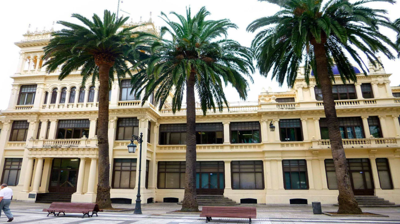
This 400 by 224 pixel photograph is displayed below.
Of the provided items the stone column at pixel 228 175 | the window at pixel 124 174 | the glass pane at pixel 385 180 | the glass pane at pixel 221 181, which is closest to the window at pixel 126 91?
the window at pixel 124 174

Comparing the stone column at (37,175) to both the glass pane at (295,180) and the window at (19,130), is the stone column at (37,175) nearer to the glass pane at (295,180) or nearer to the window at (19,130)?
the window at (19,130)

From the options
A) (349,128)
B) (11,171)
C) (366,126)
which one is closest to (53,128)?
(11,171)

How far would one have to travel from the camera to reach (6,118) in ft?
103

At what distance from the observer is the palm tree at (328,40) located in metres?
16.8

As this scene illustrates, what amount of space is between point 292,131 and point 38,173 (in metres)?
27.1

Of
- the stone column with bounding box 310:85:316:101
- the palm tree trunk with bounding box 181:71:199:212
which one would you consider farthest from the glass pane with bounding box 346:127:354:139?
the palm tree trunk with bounding box 181:71:199:212

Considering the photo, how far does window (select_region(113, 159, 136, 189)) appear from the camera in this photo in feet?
90.6

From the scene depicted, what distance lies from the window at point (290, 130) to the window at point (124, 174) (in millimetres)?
16103

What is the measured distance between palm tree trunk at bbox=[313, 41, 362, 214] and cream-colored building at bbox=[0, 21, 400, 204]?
320 inches

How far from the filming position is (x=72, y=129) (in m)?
30.6

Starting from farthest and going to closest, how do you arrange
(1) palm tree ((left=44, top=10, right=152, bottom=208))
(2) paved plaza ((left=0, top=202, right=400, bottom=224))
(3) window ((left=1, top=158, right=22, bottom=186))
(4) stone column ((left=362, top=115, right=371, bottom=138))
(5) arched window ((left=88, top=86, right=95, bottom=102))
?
(5) arched window ((left=88, top=86, right=95, bottom=102)) < (3) window ((left=1, top=158, right=22, bottom=186)) < (4) stone column ((left=362, top=115, right=371, bottom=138)) < (1) palm tree ((left=44, top=10, right=152, bottom=208)) < (2) paved plaza ((left=0, top=202, right=400, bottom=224))

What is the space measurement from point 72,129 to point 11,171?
801 cm

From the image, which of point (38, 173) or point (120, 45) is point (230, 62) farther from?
point (38, 173)

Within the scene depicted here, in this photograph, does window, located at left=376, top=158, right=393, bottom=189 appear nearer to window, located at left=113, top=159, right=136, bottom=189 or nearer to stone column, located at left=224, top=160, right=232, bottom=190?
stone column, located at left=224, top=160, right=232, bottom=190
